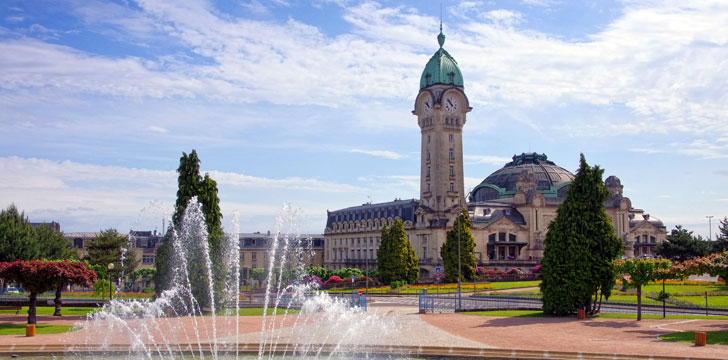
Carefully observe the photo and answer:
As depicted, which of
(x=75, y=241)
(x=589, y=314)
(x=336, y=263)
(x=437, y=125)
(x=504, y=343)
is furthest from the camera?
(x=336, y=263)

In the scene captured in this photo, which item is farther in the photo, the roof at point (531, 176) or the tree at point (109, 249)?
the roof at point (531, 176)

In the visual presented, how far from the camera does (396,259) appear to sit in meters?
78.7

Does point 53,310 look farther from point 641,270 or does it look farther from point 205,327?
point 641,270

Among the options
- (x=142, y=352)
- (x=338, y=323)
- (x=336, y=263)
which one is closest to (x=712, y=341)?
(x=338, y=323)

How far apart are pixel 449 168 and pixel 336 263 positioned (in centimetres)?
3216

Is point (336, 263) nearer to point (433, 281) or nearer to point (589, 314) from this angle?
point (433, 281)

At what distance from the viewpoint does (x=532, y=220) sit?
354 feet

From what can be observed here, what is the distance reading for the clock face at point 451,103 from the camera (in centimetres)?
10344

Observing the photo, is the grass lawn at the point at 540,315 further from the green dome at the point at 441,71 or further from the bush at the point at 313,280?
the green dome at the point at 441,71

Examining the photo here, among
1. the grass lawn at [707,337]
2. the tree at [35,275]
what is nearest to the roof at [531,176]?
the grass lawn at [707,337]

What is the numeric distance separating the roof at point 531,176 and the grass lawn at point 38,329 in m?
91.9

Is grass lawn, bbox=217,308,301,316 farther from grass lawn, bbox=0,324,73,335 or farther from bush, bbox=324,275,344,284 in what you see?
bush, bbox=324,275,344,284

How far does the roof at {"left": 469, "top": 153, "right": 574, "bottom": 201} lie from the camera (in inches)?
4717

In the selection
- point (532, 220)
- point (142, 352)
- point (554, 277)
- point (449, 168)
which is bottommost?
point (142, 352)
